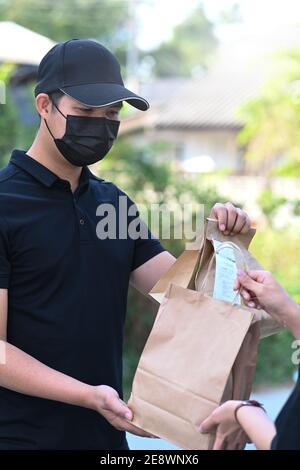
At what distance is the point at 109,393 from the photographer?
217 cm

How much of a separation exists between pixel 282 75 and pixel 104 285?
11459mm

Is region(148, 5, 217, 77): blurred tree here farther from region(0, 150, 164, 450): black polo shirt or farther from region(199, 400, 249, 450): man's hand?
region(199, 400, 249, 450): man's hand

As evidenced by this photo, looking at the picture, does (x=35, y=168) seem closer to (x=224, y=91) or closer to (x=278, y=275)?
(x=278, y=275)

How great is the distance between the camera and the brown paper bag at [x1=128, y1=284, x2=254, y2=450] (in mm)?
1991

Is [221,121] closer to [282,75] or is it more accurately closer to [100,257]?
[282,75]

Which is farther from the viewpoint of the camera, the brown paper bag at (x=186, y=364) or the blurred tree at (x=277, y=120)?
the blurred tree at (x=277, y=120)

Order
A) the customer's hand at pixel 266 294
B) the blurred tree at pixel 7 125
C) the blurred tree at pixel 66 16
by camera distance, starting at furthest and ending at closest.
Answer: the blurred tree at pixel 66 16, the blurred tree at pixel 7 125, the customer's hand at pixel 266 294

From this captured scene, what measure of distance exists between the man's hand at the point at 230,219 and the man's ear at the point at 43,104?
0.59m

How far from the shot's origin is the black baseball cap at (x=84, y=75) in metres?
2.35

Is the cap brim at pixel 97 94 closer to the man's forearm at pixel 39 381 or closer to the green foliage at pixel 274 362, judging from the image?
the man's forearm at pixel 39 381

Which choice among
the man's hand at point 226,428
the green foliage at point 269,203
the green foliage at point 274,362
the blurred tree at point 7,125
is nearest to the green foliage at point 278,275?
the green foliage at point 274,362

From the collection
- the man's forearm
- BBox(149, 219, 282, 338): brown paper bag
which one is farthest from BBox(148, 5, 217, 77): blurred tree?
the man's forearm

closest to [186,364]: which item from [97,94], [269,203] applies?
[97,94]
